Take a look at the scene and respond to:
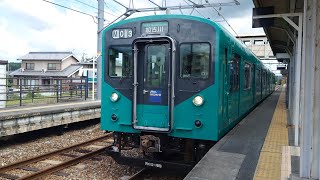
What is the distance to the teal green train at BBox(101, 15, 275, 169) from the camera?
5.67 meters

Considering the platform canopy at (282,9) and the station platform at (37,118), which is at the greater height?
the platform canopy at (282,9)

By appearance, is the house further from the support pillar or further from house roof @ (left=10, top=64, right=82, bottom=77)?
the support pillar

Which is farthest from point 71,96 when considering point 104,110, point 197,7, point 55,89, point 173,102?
point 173,102

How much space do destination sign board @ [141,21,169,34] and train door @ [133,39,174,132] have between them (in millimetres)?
202

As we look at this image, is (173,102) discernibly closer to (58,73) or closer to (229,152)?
(229,152)

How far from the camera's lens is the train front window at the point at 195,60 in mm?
5691

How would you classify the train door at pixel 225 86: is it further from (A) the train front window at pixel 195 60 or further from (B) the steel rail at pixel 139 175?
(B) the steel rail at pixel 139 175

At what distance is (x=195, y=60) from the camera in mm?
5781

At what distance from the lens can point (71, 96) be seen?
17.6 m

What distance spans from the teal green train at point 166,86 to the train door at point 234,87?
39 cm

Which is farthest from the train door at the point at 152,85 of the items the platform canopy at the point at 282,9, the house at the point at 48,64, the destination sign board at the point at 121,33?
the house at the point at 48,64

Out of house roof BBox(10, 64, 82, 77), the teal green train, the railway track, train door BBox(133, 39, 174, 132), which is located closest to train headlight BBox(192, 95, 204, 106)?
the teal green train

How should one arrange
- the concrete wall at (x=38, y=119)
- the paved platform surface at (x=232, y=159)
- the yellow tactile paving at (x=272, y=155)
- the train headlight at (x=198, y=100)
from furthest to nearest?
the concrete wall at (x=38, y=119), the train headlight at (x=198, y=100), the yellow tactile paving at (x=272, y=155), the paved platform surface at (x=232, y=159)

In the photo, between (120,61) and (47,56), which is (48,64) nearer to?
(47,56)
